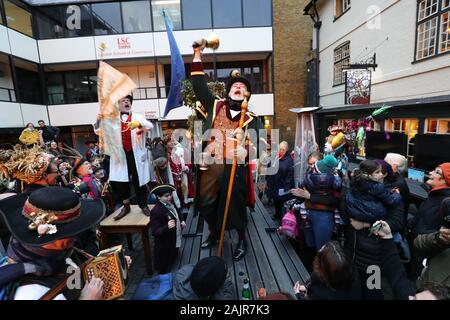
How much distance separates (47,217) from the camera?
128 cm

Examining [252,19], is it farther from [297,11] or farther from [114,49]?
[114,49]

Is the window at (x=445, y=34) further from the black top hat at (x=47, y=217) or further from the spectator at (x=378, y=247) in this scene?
the black top hat at (x=47, y=217)

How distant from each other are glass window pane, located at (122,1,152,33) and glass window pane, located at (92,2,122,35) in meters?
0.37

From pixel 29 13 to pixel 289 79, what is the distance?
47.2 ft

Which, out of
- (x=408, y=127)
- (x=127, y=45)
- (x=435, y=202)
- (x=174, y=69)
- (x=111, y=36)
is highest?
(x=111, y=36)

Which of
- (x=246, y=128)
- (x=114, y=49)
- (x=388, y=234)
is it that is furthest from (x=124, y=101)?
(x=114, y=49)

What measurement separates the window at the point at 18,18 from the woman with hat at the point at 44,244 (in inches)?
574

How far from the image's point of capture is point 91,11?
39.4 ft

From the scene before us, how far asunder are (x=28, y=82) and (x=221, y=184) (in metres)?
15.1

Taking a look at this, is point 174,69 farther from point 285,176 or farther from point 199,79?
point 285,176

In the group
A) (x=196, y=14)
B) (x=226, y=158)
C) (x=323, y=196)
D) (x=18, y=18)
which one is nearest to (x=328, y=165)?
(x=323, y=196)

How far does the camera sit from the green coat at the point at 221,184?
296cm

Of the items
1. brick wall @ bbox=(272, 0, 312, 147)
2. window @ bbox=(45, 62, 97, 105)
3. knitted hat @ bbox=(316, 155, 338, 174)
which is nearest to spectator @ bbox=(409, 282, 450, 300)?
knitted hat @ bbox=(316, 155, 338, 174)

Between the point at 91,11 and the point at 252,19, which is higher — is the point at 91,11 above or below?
above
